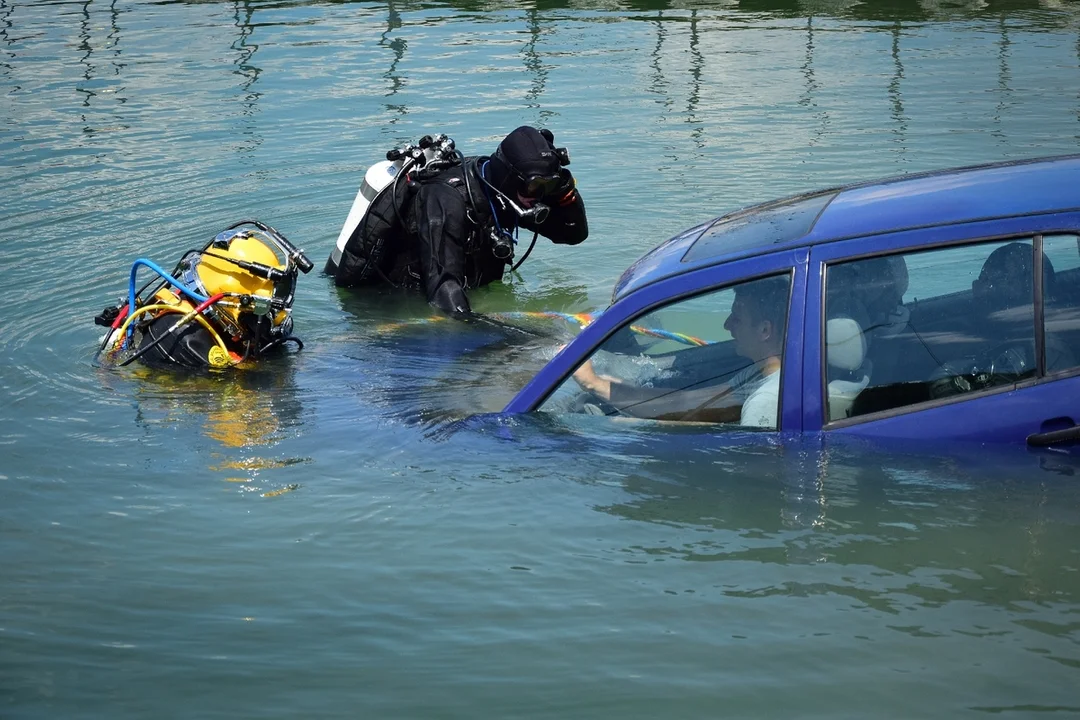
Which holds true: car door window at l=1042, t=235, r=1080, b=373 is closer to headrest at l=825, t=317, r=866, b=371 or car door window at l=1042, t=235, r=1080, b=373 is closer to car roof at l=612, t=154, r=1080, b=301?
car roof at l=612, t=154, r=1080, b=301

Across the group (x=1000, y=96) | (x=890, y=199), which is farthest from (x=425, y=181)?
(x=1000, y=96)

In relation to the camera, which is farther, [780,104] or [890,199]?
[780,104]

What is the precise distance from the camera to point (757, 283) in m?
4.21

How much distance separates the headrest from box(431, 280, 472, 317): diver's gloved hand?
3.85 metres

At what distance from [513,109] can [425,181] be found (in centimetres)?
682

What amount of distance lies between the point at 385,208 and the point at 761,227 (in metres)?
4.08

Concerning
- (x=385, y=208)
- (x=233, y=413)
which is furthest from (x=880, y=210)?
(x=385, y=208)

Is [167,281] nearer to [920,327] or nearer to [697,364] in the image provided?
[697,364]

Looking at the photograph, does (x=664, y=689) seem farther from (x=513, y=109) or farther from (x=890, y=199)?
(x=513, y=109)

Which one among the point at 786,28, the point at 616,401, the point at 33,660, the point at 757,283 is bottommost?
the point at 33,660

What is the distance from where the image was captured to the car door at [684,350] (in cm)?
418

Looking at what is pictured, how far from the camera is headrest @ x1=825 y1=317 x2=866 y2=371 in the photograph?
161 inches

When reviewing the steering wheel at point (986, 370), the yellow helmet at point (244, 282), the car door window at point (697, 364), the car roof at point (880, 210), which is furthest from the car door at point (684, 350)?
the yellow helmet at point (244, 282)

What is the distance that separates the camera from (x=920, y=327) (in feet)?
13.4
